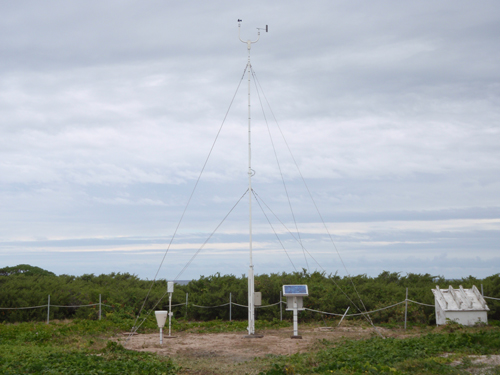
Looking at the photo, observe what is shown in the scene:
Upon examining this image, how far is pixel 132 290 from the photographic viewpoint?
20672mm

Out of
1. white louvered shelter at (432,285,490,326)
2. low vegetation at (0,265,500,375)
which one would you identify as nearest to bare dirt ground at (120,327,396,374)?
low vegetation at (0,265,500,375)

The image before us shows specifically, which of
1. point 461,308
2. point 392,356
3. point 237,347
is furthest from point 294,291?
point 461,308

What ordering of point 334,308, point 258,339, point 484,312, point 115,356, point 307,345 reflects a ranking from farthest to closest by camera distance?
point 334,308 → point 484,312 → point 258,339 → point 307,345 → point 115,356

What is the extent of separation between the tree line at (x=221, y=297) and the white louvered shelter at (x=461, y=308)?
139cm

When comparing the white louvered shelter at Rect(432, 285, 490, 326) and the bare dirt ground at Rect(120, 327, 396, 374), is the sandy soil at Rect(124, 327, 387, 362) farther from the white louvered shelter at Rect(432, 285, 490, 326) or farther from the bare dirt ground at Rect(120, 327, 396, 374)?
the white louvered shelter at Rect(432, 285, 490, 326)

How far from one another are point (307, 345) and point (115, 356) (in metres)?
5.26

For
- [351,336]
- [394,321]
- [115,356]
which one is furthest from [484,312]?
[115,356]

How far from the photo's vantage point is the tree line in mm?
18484

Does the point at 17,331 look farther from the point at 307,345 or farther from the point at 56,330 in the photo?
the point at 307,345

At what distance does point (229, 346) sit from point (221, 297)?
710 centimetres

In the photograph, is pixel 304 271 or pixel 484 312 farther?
pixel 304 271

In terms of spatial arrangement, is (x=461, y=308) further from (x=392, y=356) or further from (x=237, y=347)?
(x=237, y=347)

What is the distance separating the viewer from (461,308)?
15781 millimetres

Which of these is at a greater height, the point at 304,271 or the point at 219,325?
the point at 304,271
